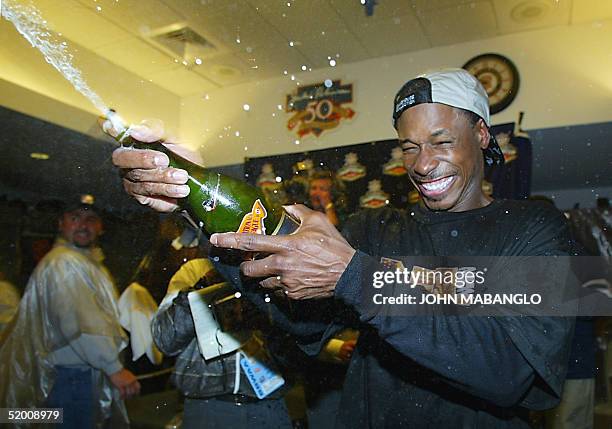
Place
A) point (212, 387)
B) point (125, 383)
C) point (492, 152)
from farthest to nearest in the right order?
point (125, 383)
point (212, 387)
point (492, 152)

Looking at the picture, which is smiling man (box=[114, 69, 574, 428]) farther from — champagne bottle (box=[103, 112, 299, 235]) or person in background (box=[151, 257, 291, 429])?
person in background (box=[151, 257, 291, 429])

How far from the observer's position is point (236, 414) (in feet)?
2.75

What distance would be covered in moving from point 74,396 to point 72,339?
12 cm

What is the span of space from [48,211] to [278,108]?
0.59m

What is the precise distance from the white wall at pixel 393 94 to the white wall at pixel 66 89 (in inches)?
2.9

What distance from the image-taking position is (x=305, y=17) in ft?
2.80

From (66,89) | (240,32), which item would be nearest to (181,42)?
(240,32)

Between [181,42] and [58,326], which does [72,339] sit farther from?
[181,42]

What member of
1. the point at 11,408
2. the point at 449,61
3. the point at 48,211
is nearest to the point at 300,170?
the point at 449,61

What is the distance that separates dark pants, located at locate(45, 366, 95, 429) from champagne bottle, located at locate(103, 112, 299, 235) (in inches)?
23.7

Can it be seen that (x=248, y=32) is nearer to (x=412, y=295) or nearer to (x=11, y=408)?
(x=412, y=295)

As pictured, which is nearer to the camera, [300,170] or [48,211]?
[300,170]

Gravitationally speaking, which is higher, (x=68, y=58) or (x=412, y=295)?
(x=68, y=58)

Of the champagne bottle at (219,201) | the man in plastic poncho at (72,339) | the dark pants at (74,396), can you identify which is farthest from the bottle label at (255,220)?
the dark pants at (74,396)
